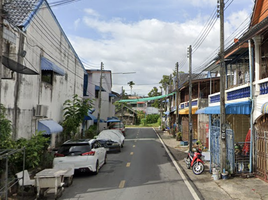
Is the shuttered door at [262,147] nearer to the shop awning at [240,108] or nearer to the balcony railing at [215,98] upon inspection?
the shop awning at [240,108]

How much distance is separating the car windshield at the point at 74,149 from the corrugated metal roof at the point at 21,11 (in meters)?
6.21

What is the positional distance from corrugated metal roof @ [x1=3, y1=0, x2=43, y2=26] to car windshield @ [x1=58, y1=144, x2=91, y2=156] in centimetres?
621

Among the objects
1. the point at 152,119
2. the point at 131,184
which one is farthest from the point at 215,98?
the point at 152,119

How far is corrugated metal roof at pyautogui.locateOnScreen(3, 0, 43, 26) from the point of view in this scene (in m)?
11.8

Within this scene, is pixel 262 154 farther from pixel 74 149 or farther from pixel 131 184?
pixel 74 149

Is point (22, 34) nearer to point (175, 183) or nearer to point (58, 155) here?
point (58, 155)

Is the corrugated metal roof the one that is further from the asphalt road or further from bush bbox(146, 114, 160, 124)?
bush bbox(146, 114, 160, 124)

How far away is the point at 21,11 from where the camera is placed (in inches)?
491

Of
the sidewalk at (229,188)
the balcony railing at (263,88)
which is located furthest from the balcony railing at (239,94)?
the sidewalk at (229,188)

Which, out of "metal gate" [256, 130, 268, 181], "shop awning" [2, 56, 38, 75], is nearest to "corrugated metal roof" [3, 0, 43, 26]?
"shop awning" [2, 56, 38, 75]

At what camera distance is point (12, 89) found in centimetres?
1061

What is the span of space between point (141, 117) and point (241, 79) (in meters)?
57.6

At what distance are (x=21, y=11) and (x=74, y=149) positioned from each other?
7.56 meters

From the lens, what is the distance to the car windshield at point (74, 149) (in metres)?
10.4
